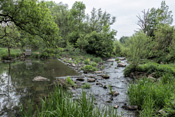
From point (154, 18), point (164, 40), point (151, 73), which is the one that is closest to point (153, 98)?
point (151, 73)

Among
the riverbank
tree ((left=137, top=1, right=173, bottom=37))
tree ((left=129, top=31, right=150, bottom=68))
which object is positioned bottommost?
the riverbank

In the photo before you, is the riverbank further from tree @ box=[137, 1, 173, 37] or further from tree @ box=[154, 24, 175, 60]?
tree @ box=[137, 1, 173, 37]

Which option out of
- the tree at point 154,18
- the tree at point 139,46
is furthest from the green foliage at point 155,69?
the tree at point 154,18

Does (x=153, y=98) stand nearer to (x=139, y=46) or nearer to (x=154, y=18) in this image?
(x=139, y=46)

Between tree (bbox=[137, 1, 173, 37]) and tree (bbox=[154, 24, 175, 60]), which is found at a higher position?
tree (bbox=[137, 1, 173, 37])

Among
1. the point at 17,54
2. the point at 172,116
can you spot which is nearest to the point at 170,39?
the point at 172,116

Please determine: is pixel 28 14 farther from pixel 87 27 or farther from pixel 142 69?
pixel 87 27

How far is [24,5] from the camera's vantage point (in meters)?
6.59

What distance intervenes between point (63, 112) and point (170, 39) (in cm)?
1685

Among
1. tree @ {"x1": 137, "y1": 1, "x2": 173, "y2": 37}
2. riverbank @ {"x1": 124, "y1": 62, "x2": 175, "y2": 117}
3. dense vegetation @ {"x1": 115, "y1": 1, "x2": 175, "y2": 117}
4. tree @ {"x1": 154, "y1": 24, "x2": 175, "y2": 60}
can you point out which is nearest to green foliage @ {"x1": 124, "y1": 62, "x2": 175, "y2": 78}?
dense vegetation @ {"x1": 115, "y1": 1, "x2": 175, "y2": 117}

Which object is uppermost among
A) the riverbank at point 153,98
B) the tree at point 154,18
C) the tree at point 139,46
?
the tree at point 154,18

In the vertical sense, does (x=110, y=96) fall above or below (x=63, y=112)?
below

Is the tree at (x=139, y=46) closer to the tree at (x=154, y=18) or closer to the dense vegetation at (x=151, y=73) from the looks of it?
the dense vegetation at (x=151, y=73)

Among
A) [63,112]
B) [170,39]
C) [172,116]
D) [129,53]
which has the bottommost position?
[172,116]
